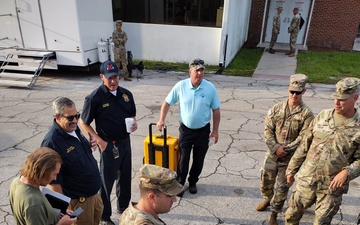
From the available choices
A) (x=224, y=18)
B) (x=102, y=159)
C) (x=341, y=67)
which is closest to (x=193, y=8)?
(x=224, y=18)

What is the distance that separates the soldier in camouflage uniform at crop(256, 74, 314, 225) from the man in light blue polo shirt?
0.82m

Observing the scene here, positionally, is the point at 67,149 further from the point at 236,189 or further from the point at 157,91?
the point at 157,91

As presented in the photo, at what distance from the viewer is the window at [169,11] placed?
12.0 m

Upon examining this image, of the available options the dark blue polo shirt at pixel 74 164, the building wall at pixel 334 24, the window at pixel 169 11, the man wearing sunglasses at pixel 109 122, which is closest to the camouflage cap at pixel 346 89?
the man wearing sunglasses at pixel 109 122

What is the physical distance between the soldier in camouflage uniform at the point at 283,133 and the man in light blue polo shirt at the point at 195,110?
818 millimetres

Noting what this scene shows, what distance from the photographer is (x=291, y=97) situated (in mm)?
3357

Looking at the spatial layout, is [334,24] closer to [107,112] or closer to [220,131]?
[220,131]

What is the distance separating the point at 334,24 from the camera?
15.3m

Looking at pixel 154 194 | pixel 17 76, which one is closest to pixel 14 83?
pixel 17 76

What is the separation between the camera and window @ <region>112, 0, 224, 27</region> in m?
12.0

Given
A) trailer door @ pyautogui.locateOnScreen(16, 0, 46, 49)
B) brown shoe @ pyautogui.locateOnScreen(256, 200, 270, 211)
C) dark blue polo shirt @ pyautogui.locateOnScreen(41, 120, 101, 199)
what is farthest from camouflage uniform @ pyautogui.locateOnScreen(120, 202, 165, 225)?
trailer door @ pyautogui.locateOnScreen(16, 0, 46, 49)

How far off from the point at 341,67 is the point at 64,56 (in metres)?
10.8

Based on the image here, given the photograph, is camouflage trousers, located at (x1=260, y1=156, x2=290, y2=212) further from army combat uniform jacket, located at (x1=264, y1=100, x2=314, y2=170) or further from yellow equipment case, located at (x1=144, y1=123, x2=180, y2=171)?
yellow equipment case, located at (x1=144, y1=123, x2=180, y2=171)

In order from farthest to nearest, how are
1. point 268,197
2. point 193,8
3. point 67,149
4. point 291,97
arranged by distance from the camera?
point 193,8 → point 268,197 → point 291,97 → point 67,149
